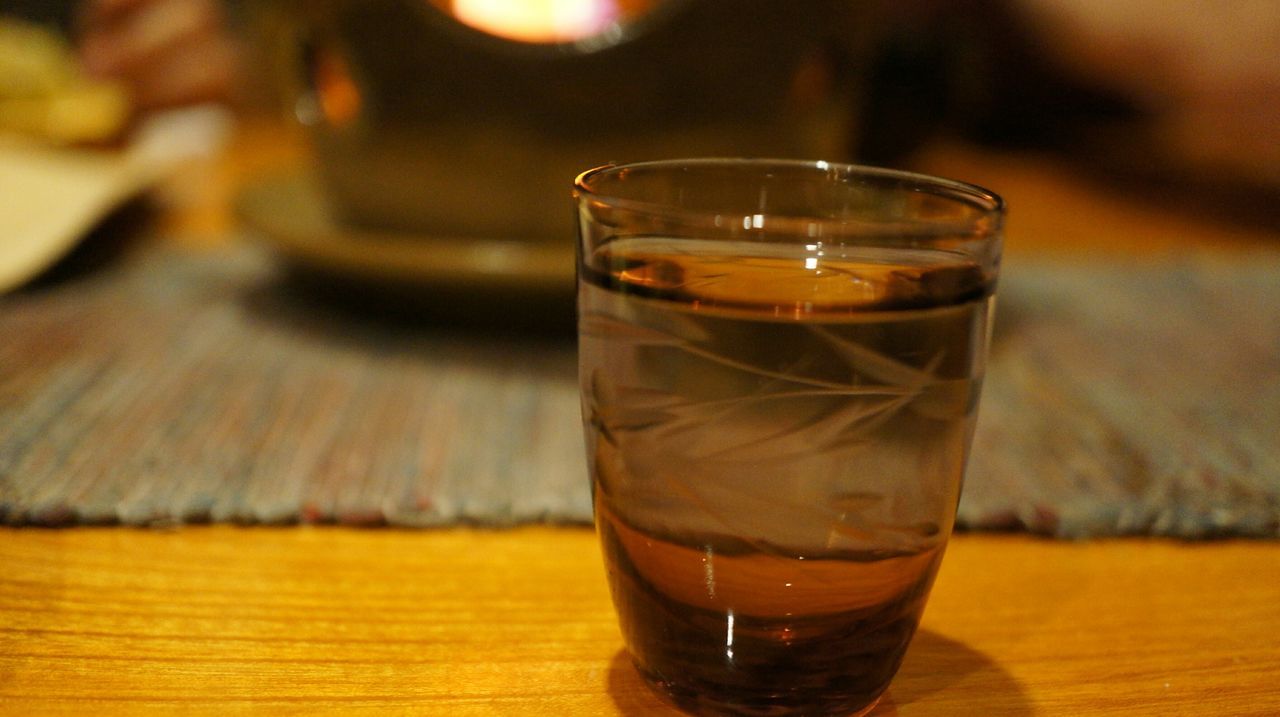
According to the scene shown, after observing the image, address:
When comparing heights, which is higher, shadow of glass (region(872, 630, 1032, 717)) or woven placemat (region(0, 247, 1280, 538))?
woven placemat (region(0, 247, 1280, 538))

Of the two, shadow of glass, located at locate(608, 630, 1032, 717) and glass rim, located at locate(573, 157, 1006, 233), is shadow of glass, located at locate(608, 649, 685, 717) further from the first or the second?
glass rim, located at locate(573, 157, 1006, 233)

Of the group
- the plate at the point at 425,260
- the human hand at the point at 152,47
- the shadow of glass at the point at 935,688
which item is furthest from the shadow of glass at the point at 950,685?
the human hand at the point at 152,47

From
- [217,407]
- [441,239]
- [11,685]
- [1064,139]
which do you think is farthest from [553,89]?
[1064,139]

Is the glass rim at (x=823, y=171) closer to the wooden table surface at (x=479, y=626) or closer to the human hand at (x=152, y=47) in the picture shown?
the wooden table surface at (x=479, y=626)

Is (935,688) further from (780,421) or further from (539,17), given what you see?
(539,17)

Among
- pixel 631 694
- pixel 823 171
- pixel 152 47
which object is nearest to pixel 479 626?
pixel 631 694

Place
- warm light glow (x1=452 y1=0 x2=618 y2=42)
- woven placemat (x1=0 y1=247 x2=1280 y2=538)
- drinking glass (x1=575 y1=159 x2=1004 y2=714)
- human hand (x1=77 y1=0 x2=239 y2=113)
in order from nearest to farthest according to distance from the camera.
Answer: drinking glass (x1=575 y1=159 x2=1004 y2=714) < woven placemat (x1=0 y1=247 x2=1280 y2=538) < warm light glow (x1=452 y1=0 x2=618 y2=42) < human hand (x1=77 y1=0 x2=239 y2=113)

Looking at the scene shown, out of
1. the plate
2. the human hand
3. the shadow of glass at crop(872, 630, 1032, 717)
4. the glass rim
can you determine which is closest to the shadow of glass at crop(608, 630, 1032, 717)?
the shadow of glass at crop(872, 630, 1032, 717)
